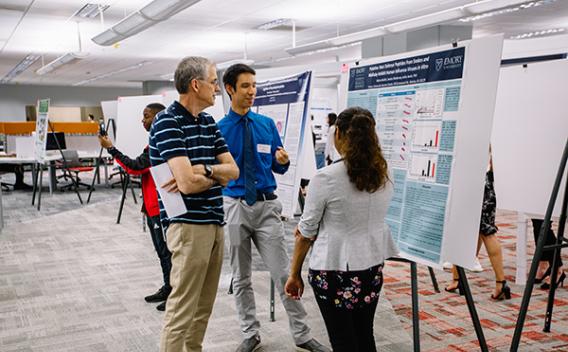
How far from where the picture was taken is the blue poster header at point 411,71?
2080mm

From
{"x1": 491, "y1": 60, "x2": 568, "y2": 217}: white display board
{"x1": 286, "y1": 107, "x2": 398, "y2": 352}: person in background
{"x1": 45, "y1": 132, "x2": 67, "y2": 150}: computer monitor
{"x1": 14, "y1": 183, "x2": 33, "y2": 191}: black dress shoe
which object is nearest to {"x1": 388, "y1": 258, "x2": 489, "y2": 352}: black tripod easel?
{"x1": 286, "y1": 107, "x2": 398, "y2": 352}: person in background

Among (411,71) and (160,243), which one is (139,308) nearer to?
(160,243)

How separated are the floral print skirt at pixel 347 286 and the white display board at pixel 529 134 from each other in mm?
1630

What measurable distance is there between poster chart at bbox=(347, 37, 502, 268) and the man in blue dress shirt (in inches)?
23.2

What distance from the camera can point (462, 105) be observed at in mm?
2033

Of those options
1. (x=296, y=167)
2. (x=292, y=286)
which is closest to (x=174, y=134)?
(x=292, y=286)

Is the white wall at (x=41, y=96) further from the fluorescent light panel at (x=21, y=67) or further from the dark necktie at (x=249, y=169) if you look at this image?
the dark necktie at (x=249, y=169)

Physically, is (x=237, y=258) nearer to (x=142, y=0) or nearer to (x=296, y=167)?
(x=296, y=167)

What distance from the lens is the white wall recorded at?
21969 millimetres

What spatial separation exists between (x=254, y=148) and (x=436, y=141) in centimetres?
91

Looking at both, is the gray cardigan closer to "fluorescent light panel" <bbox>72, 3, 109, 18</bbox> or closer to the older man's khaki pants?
the older man's khaki pants

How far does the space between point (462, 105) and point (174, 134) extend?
1.15 meters

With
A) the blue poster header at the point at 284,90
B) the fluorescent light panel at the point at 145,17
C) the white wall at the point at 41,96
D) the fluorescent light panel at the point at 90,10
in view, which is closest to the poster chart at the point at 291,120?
the blue poster header at the point at 284,90

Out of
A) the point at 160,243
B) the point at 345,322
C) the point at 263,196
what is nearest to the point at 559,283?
the point at 263,196
